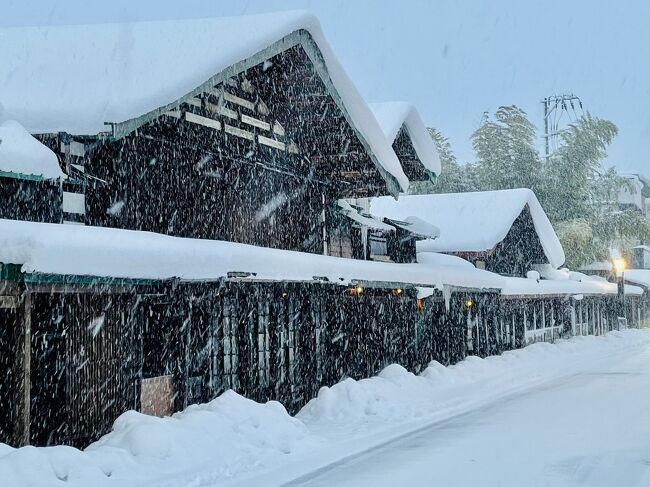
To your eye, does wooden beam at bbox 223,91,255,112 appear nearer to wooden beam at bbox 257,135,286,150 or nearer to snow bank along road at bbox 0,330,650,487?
wooden beam at bbox 257,135,286,150

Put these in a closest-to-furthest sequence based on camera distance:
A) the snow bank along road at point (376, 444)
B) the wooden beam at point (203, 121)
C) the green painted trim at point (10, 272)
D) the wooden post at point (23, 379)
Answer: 1. the green painted trim at point (10, 272)
2. the snow bank along road at point (376, 444)
3. the wooden post at point (23, 379)
4. the wooden beam at point (203, 121)

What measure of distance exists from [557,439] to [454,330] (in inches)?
537

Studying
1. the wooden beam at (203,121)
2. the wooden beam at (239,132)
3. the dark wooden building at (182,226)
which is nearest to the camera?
the dark wooden building at (182,226)

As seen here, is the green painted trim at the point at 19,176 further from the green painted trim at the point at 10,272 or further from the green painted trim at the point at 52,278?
the green painted trim at the point at 10,272

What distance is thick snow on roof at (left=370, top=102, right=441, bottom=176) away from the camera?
1961 centimetres

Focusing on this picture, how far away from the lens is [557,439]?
38.4 feet

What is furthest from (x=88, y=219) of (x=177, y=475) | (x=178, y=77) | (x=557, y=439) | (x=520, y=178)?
(x=520, y=178)

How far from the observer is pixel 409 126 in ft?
67.3

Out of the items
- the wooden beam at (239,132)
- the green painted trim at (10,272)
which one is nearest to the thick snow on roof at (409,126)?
the wooden beam at (239,132)

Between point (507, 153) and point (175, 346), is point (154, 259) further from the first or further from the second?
point (507, 153)

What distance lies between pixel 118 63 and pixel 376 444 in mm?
6572

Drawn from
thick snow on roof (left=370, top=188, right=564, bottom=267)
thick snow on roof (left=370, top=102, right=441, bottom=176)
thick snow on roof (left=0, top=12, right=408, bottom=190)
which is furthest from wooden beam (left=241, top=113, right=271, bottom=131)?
thick snow on roof (left=370, top=188, right=564, bottom=267)

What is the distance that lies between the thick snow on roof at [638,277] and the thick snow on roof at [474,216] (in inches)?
670

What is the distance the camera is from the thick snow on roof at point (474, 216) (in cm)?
3103
